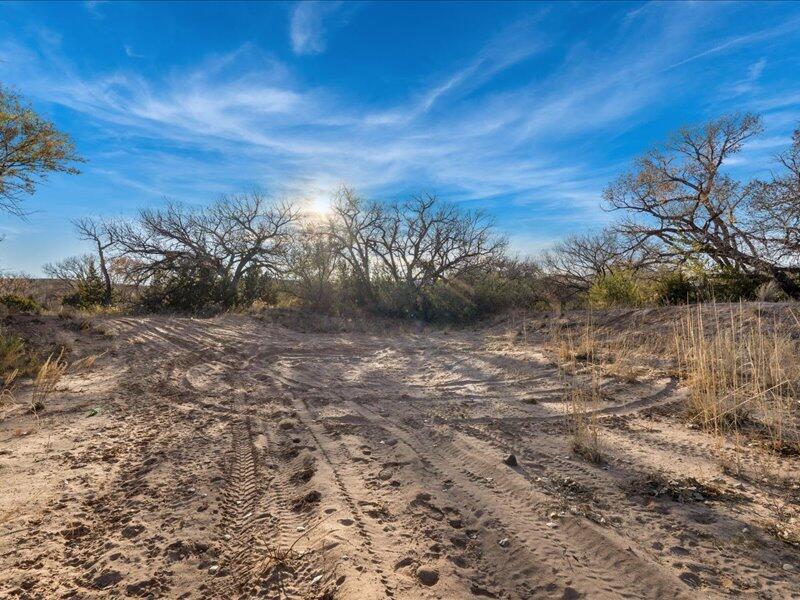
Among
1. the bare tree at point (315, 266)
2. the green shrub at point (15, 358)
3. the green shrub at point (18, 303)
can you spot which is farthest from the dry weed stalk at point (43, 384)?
the bare tree at point (315, 266)

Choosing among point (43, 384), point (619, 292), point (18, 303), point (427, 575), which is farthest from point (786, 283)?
point (18, 303)

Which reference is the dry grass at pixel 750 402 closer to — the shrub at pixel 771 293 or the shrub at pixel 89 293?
the shrub at pixel 771 293

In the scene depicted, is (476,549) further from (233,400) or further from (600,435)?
(233,400)

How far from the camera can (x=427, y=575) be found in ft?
6.70

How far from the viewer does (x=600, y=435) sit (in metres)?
4.01

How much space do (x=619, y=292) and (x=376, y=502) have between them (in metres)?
12.2

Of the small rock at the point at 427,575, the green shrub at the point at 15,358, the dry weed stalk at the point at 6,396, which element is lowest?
the small rock at the point at 427,575

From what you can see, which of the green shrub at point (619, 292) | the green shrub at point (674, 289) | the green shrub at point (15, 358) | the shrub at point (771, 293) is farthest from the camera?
the green shrub at point (619, 292)

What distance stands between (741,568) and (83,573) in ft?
10.8

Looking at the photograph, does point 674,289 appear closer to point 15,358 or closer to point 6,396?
point 6,396

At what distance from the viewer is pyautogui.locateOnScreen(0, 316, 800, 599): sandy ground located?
2023 mm

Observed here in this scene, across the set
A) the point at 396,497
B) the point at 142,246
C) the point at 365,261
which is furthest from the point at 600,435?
the point at 142,246

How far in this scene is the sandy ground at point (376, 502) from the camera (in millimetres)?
2023

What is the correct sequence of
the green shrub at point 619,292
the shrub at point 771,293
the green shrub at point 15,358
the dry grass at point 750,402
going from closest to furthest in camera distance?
the dry grass at point 750,402 → the green shrub at point 15,358 → the shrub at point 771,293 → the green shrub at point 619,292
